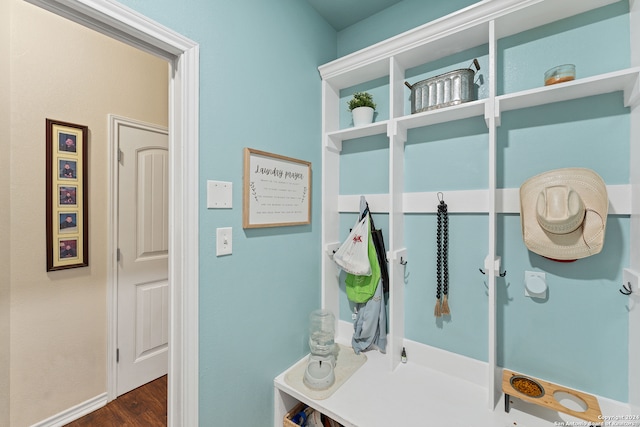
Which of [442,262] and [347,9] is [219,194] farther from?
[347,9]

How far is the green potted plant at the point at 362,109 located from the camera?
1683mm

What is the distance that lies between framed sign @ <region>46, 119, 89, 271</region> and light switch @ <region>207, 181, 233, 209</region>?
1.36 metres

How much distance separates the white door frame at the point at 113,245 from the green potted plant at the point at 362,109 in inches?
69.5

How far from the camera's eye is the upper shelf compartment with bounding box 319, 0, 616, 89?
117cm

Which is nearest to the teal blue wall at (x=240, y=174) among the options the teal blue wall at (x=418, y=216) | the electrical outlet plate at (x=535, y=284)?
the teal blue wall at (x=418, y=216)

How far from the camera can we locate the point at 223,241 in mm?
1220

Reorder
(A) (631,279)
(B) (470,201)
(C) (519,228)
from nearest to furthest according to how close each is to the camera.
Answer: (A) (631,279) < (C) (519,228) < (B) (470,201)

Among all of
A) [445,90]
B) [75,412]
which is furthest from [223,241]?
[75,412]

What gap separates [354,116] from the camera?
172 cm

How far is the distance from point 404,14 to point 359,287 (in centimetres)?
172

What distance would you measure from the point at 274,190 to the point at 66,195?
4.86 feet

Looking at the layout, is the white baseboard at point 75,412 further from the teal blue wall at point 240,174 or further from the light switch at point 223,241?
the light switch at point 223,241

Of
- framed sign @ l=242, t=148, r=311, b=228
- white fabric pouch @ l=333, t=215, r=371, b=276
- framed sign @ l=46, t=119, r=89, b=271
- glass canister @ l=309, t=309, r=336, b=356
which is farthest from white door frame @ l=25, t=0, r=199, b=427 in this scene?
framed sign @ l=46, t=119, r=89, b=271

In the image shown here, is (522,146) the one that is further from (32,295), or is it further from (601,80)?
(32,295)
